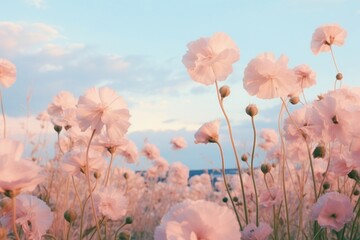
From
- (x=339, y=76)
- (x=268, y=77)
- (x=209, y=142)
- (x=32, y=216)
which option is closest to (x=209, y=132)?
(x=209, y=142)

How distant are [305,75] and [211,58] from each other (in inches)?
38.1

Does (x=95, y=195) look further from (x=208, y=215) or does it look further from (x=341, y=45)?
(x=341, y=45)

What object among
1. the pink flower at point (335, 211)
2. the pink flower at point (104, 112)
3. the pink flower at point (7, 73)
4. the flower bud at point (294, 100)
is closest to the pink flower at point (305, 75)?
the flower bud at point (294, 100)

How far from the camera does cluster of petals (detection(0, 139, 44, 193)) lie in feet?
3.74

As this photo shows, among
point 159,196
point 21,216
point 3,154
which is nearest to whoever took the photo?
point 3,154

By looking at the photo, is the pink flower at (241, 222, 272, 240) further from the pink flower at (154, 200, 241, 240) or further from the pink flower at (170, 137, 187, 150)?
the pink flower at (170, 137, 187, 150)

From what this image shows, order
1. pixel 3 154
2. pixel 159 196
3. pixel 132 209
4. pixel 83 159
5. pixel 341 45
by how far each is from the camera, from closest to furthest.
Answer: pixel 3 154 < pixel 83 159 < pixel 341 45 < pixel 132 209 < pixel 159 196

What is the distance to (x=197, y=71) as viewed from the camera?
1.93 meters

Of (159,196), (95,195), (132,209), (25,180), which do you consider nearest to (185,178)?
(132,209)

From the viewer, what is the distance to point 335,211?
175 centimetres

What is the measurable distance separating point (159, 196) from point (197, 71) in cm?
408

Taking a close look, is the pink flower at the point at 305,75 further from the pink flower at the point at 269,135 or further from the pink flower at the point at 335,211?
the pink flower at the point at 269,135

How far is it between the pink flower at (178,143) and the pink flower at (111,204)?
233cm

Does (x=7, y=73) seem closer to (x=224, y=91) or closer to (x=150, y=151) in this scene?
(x=224, y=91)
